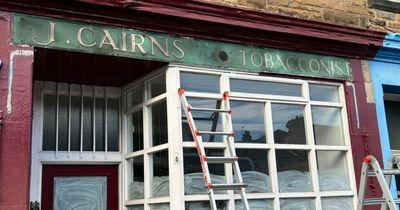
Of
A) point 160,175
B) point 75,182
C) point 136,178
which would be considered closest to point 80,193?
point 75,182

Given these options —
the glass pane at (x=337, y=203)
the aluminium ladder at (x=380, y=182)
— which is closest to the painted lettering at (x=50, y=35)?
the aluminium ladder at (x=380, y=182)

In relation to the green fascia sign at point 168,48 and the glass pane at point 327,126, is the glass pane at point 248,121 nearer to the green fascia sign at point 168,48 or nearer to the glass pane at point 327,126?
the green fascia sign at point 168,48

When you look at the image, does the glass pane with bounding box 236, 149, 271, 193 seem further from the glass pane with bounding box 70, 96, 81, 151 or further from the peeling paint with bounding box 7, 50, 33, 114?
the peeling paint with bounding box 7, 50, 33, 114

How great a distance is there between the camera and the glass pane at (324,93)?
6.77m

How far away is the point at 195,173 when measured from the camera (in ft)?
18.6

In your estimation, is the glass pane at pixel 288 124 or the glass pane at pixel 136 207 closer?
the glass pane at pixel 136 207

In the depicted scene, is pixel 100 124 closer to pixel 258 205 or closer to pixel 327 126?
pixel 258 205

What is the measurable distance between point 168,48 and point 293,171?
213cm

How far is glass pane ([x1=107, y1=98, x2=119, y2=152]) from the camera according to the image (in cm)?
643

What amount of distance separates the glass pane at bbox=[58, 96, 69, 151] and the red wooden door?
0.26 metres

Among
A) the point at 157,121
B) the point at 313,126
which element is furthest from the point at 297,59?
the point at 157,121

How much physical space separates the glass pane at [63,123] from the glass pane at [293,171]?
8.33ft

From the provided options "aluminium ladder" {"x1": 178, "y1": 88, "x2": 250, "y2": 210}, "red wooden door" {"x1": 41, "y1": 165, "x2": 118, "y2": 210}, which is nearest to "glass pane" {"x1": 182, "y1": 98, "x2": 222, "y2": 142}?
"aluminium ladder" {"x1": 178, "y1": 88, "x2": 250, "y2": 210}

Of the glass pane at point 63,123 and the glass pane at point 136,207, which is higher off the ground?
the glass pane at point 63,123
